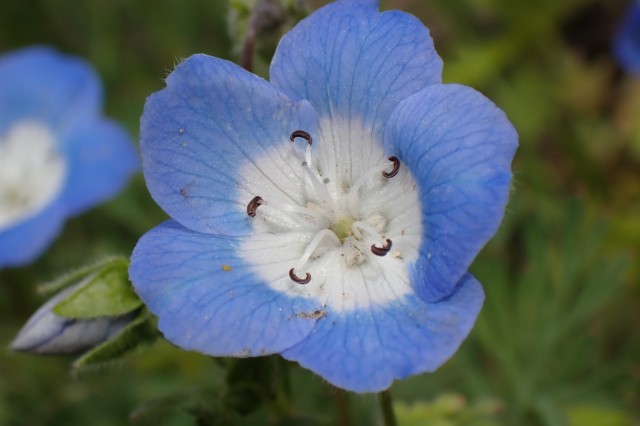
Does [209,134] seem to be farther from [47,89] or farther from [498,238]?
[47,89]

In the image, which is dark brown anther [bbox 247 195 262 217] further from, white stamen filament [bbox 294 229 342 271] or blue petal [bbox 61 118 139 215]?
blue petal [bbox 61 118 139 215]

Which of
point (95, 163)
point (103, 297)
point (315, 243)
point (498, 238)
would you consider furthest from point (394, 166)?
point (95, 163)

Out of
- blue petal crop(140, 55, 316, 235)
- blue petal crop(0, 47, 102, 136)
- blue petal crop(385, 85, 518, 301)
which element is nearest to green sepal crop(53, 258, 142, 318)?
blue petal crop(140, 55, 316, 235)

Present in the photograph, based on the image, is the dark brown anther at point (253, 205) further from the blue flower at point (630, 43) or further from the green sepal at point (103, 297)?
the blue flower at point (630, 43)

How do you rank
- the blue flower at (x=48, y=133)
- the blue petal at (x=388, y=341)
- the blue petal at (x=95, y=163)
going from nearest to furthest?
the blue petal at (x=388, y=341)
the blue petal at (x=95, y=163)
the blue flower at (x=48, y=133)

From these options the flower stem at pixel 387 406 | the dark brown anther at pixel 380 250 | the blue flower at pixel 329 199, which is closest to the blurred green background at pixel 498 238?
the flower stem at pixel 387 406

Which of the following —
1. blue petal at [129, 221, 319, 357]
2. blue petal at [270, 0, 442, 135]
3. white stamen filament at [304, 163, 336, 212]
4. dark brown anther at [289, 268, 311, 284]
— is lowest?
blue petal at [129, 221, 319, 357]

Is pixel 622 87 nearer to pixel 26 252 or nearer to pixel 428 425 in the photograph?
pixel 428 425
